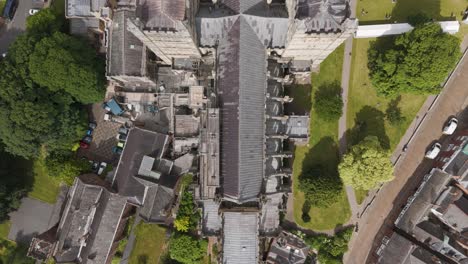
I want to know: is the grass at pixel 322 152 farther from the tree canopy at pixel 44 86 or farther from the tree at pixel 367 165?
the tree canopy at pixel 44 86

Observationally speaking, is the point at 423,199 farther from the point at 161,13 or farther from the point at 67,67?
the point at 67,67

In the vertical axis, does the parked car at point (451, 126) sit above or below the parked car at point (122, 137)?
above

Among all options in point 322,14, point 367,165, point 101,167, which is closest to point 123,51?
point 101,167

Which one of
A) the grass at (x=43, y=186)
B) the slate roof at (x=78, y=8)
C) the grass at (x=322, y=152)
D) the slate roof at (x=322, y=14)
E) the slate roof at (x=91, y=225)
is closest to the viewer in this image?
the slate roof at (x=322, y=14)

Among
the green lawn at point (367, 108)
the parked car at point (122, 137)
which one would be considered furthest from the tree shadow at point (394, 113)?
the parked car at point (122, 137)

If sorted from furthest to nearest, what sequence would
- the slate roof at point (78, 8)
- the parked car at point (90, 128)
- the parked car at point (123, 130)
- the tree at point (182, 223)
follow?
the parked car at point (90, 128) → the parked car at point (123, 130) → the slate roof at point (78, 8) → the tree at point (182, 223)

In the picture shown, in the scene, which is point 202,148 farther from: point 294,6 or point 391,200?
point 391,200

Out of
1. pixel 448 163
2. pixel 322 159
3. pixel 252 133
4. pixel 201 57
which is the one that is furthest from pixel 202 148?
pixel 448 163

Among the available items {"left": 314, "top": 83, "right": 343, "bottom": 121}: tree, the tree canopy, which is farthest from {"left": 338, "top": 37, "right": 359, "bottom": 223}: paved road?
the tree canopy
